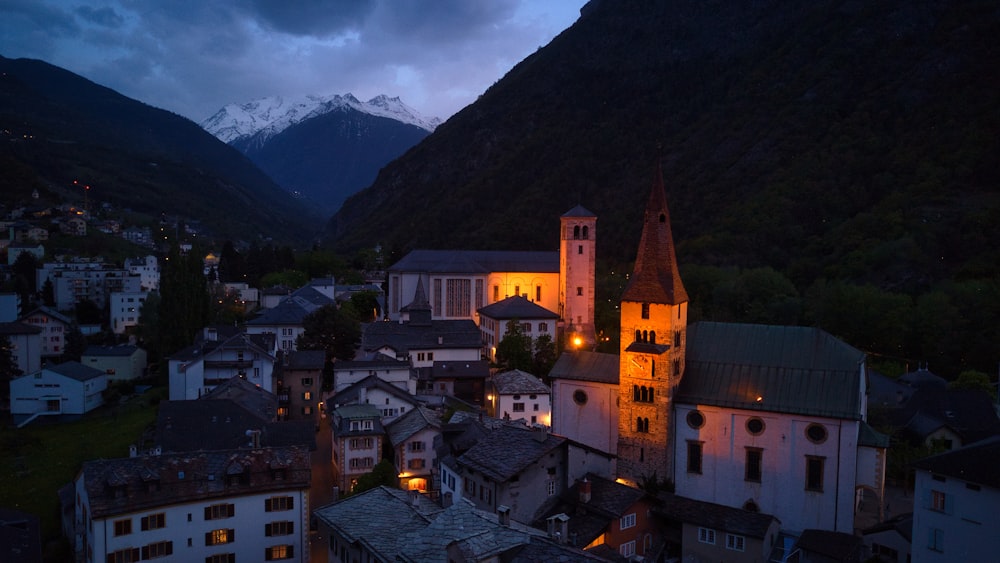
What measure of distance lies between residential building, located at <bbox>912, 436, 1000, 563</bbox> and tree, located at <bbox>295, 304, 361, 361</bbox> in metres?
49.9

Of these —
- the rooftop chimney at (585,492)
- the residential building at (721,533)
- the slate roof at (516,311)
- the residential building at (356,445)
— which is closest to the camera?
the residential building at (721,533)

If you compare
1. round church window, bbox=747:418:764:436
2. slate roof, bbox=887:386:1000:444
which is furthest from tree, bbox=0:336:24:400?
slate roof, bbox=887:386:1000:444

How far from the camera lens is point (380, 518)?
26047 mm

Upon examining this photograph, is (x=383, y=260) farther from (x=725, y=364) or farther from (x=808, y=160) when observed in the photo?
(x=725, y=364)

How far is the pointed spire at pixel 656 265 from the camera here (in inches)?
1435

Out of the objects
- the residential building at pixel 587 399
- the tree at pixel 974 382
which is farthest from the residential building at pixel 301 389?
the tree at pixel 974 382

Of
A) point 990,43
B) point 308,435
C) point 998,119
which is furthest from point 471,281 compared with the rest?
point 990,43

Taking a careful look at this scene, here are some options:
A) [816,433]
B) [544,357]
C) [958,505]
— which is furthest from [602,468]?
[544,357]

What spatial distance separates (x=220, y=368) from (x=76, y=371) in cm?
1595

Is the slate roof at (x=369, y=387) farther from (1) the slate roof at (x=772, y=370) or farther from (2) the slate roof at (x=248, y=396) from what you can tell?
(1) the slate roof at (x=772, y=370)

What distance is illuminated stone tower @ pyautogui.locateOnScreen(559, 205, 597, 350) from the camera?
7644 cm

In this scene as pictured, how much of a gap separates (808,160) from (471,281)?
63919 mm

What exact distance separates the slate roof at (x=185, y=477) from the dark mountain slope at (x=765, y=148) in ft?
144

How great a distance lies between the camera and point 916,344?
2640 inches
